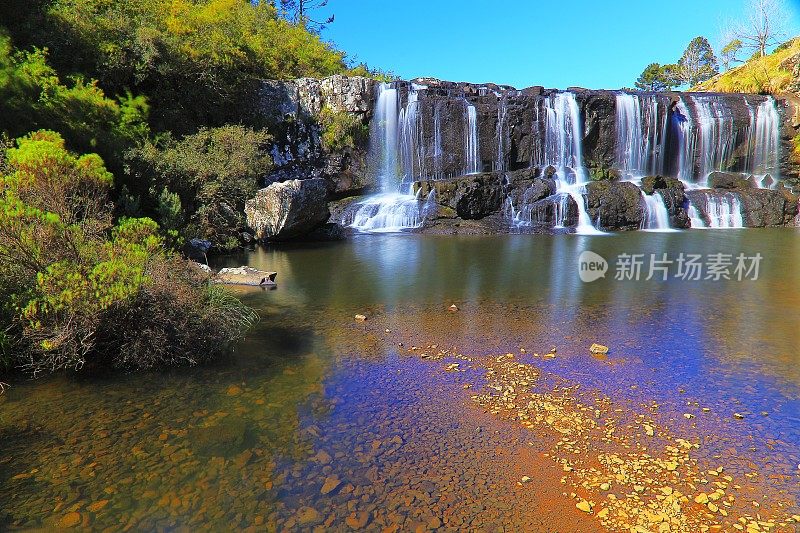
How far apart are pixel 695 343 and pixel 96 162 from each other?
33.7ft

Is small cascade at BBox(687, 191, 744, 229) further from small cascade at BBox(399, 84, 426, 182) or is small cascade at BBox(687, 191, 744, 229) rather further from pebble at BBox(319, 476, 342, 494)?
pebble at BBox(319, 476, 342, 494)

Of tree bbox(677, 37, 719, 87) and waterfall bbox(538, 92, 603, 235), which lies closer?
waterfall bbox(538, 92, 603, 235)

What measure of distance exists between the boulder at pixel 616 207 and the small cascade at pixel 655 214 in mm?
284

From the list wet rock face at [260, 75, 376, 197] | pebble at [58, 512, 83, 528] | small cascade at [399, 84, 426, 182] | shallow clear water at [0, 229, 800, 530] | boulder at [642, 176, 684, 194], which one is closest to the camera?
pebble at [58, 512, 83, 528]

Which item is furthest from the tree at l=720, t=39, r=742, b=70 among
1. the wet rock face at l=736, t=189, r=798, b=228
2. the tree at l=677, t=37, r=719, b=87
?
the wet rock face at l=736, t=189, r=798, b=228

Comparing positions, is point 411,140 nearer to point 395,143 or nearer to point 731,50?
point 395,143

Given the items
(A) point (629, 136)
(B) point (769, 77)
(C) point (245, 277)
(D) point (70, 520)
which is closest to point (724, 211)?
(A) point (629, 136)

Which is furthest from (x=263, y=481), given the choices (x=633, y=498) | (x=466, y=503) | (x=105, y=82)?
(x=105, y=82)

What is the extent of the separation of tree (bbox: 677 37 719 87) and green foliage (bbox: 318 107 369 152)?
170 feet

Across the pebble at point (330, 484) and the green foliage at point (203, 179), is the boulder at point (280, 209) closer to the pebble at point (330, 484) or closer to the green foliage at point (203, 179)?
the green foliage at point (203, 179)

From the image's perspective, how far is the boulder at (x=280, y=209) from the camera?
721 inches

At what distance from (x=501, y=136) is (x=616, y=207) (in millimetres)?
7111

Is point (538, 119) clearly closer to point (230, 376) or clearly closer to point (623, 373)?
point (623, 373)

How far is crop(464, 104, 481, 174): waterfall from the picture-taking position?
26562mm
